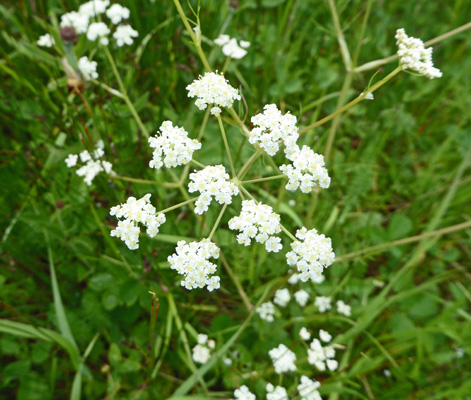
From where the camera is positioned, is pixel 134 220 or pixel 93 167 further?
pixel 93 167

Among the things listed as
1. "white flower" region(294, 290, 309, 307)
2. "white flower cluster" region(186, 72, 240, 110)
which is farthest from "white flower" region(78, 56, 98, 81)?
"white flower" region(294, 290, 309, 307)

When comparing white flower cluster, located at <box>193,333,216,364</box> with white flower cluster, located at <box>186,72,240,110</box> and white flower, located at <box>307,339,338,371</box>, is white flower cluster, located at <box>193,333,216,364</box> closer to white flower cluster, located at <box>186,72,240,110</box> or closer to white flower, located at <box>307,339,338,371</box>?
white flower, located at <box>307,339,338,371</box>

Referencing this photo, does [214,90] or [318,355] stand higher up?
[214,90]

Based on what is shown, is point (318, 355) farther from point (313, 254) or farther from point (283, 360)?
point (313, 254)

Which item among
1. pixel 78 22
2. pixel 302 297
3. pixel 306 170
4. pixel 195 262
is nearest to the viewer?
pixel 195 262

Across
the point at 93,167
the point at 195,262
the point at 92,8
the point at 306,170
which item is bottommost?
the point at 195,262

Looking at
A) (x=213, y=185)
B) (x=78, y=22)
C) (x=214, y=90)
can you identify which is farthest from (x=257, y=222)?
(x=78, y=22)

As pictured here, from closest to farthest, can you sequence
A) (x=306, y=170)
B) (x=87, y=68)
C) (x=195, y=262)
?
(x=195, y=262) < (x=306, y=170) < (x=87, y=68)

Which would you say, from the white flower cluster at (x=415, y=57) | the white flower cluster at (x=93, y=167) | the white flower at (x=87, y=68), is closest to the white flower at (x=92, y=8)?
the white flower at (x=87, y=68)
